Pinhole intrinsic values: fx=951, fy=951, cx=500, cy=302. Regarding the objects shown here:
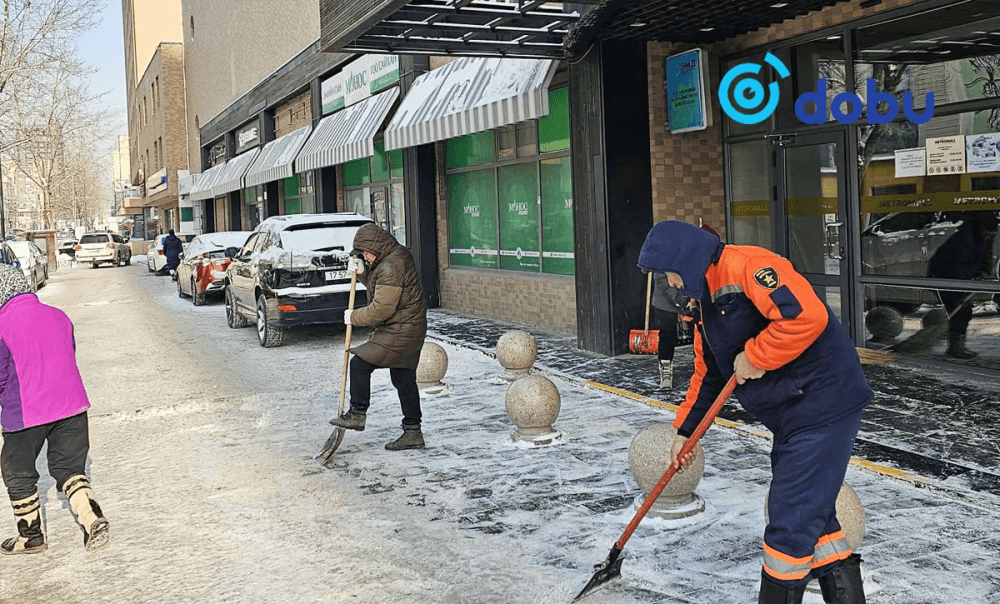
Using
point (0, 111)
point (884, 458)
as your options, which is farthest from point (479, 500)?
point (0, 111)

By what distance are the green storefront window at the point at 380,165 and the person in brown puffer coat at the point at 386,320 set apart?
1349cm

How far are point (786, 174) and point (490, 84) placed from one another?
4444 millimetres

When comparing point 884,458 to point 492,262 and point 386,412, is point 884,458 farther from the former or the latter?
point 492,262

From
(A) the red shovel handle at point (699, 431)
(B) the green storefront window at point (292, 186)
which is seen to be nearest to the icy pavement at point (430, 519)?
(A) the red shovel handle at point (699, 431)

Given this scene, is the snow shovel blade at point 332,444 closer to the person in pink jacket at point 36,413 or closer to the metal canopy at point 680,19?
the person in pink jacket at point 36,413

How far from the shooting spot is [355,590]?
4.46m

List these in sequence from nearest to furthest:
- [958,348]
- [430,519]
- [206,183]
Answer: [430,519] < [958,348] < [206,183]

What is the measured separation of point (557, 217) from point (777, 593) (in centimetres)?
1059

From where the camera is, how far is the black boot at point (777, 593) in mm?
3449

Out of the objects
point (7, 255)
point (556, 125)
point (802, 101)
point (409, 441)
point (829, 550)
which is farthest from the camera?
point (7, 255)

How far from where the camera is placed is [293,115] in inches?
1085

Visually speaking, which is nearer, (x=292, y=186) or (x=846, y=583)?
(x=846, y=583)

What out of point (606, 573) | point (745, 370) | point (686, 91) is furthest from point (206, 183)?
point (745, 370)

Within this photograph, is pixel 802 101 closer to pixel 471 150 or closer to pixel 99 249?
pixel 471 150
